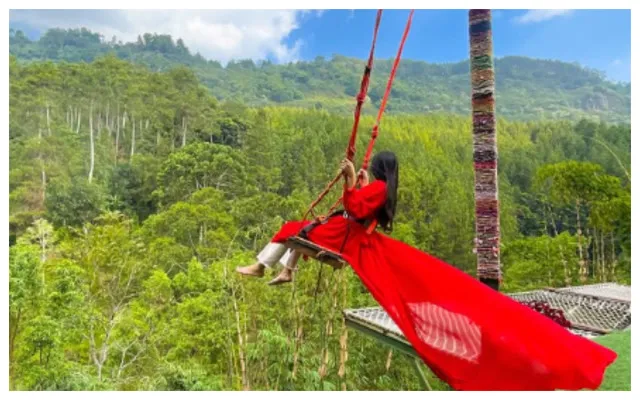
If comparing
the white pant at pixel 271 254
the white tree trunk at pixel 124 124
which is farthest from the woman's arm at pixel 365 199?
the white tree trunk at pixel 124 124

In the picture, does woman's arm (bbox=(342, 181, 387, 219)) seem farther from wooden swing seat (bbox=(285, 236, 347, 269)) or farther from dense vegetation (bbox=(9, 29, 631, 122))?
dense vegetation (bbox=(9, 29, 631, 122))

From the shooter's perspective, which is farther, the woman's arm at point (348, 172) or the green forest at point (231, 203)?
the green forest at point (231, 203)

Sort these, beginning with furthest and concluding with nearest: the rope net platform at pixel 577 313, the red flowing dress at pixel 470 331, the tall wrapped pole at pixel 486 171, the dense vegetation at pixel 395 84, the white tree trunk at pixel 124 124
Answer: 1. the dense vegetation at pixel 395 84
2. the white tree trunk at pixel 124 124
3. the tall wrapped pole at pixel 486 171
4. the rope net platform at pixel 577 313
5. the red flowing dress at pixel 470 331

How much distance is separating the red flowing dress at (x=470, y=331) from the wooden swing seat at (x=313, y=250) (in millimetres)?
51

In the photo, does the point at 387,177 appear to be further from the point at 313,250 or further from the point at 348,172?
the point at 313,250

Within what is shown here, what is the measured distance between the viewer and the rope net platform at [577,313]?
2.44m

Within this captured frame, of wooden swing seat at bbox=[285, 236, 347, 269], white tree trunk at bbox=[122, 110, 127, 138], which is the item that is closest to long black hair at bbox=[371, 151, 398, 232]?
wooden swing seat at bbox=[285, 236, 347, 269]

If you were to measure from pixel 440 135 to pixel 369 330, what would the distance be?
23.3m

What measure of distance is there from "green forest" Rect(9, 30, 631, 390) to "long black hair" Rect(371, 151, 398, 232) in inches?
87.5

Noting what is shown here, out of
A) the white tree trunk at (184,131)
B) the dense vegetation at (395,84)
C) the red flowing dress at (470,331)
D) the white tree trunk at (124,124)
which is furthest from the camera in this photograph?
the dense vegetation at (395,84)

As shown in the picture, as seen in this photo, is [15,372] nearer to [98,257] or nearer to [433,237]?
[98,257]

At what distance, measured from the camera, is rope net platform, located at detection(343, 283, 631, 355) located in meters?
2.44

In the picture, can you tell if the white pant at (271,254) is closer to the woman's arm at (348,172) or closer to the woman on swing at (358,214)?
the woman on swing at (358,214)

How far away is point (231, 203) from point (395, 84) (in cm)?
935
